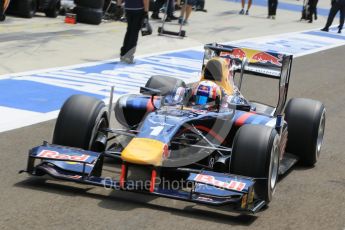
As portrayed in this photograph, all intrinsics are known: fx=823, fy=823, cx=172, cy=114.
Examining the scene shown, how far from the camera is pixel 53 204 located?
21.8 ft

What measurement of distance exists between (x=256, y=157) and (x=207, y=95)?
1252mm

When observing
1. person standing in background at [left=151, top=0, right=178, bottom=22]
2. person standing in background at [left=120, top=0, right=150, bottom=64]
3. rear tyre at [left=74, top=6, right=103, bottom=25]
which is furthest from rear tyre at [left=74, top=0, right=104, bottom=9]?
person standing in background at [left=120, top=0, right=150, bottom=64]

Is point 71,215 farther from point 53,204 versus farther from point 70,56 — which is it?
point 70,56

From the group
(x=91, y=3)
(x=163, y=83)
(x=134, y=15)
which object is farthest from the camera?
(x=91, y=3)

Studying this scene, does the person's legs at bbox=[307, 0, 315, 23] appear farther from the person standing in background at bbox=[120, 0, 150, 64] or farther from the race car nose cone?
the race car nose cone

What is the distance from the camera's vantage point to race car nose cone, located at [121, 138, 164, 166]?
21.9ft

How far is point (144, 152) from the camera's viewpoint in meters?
6.77

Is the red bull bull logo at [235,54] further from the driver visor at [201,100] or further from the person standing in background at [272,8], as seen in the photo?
the person standing in background at [272,8]

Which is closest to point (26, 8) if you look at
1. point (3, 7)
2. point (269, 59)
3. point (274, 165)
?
point (3, 7)

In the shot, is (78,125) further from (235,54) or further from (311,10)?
(311,10)

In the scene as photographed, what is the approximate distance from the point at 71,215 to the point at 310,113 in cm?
341

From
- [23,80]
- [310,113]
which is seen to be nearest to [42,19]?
[23,80]

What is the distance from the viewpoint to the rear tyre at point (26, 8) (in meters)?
20.2

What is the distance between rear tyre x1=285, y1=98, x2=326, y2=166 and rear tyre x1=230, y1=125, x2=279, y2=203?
5.40ft
